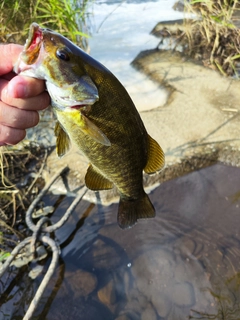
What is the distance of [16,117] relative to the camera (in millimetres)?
1404

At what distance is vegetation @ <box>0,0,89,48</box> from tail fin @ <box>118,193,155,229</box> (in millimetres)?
2520

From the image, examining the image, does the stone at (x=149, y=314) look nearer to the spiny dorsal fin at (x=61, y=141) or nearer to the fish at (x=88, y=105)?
the fish at (x=88, y=105)

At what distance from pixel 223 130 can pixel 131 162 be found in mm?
2624

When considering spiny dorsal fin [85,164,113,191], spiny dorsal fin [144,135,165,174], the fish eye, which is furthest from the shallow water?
the fish eye

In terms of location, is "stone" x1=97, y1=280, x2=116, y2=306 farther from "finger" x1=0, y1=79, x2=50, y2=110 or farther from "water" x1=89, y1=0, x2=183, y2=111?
"water" x1=89, y1=0, x2=183, y2=111

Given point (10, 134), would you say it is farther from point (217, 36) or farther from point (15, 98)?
point (217, 36)

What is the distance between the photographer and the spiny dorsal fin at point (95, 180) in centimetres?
176

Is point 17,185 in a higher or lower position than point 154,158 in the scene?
lower

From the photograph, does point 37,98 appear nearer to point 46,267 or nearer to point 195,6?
point 46,267

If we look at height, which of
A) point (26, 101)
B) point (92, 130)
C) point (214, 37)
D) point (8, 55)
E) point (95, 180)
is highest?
point (8, 55)

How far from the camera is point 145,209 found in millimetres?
1943

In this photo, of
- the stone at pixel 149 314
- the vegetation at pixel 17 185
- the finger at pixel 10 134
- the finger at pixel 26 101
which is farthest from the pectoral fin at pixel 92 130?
the vegetation at pixel 17 185

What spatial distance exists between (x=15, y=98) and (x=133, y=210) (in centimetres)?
98

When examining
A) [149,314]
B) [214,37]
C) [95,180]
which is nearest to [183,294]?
[149,314]
